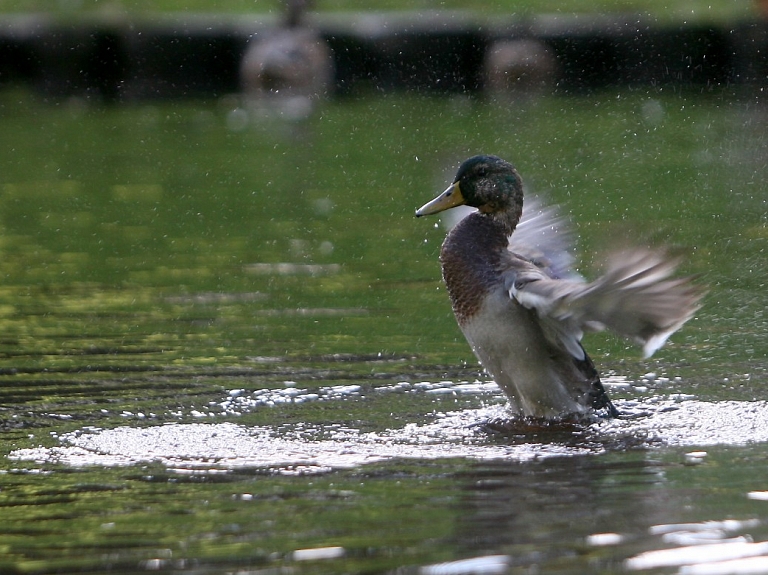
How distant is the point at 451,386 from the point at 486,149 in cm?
858

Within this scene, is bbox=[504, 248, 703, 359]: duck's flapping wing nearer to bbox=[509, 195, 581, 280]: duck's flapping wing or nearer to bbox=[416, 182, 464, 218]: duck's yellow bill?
bbox=[416, 182, 464, 218]: duck's yellow bill

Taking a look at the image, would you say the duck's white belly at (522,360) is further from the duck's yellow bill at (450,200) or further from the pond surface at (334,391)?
the duck's yellow bill at (450,200)

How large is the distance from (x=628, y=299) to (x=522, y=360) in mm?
833

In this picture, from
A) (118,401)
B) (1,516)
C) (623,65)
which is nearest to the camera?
(1,516)

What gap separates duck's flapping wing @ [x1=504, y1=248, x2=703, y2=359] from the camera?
4664mm

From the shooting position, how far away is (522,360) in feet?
18.2

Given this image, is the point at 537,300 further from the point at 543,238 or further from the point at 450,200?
the point at 543,238

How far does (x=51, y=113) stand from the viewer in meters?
20.0

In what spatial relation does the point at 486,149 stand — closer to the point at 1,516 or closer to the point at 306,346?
the point at 306,346

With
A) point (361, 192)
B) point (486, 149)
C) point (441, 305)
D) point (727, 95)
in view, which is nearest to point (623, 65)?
point (727, 95)

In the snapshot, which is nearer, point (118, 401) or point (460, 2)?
point (118, 401)

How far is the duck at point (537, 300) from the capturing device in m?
4.79

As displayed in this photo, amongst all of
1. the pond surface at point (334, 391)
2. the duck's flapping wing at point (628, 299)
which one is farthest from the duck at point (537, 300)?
the pond surface at point (334, 391)

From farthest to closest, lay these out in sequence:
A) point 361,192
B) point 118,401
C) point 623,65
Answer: point 623,65
point 361,192
point 118,401
